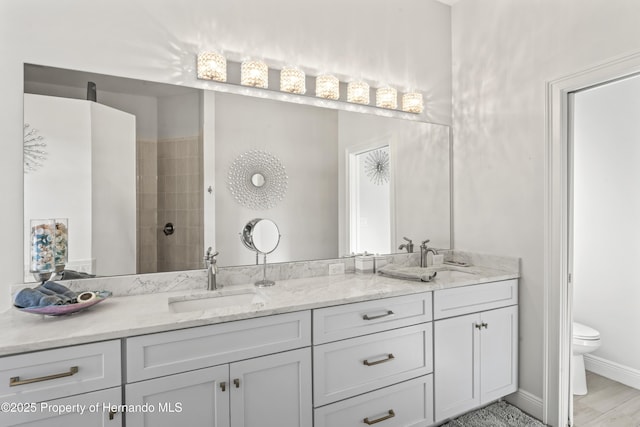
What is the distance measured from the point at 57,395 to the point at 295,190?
1.47 m

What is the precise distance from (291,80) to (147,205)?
3.53 ft

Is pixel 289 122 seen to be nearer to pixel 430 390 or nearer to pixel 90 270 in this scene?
pixel 90 270

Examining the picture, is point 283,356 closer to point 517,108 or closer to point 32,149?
point 32,149

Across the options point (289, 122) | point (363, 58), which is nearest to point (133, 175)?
point (289, 122)

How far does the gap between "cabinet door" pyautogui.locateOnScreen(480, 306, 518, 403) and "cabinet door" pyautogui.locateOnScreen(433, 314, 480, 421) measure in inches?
2.5

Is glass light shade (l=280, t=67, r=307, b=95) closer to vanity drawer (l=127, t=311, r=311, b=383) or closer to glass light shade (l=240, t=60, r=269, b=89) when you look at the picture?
glass light shade (l=240, t=60, r=269, b=89)

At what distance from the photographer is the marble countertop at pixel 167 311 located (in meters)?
1.18

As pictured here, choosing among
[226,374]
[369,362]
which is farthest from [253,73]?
[369,362]

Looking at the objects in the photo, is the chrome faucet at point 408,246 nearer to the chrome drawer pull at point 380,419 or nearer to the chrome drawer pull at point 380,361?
the chrome drawer pull at point 380,361

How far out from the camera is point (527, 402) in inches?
88.8

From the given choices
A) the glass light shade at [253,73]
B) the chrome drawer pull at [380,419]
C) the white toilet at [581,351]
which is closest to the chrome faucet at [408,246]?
the chrome drawer pull at [380,419]

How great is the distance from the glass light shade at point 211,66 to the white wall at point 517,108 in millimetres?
1786

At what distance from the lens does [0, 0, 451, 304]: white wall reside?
1577 mm

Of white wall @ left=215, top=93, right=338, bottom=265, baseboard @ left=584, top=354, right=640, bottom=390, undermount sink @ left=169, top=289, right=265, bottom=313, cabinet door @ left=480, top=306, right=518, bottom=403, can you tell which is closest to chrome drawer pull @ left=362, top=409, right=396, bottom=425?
cabinet door @ left=480, top=306, right=518, bottom=403
